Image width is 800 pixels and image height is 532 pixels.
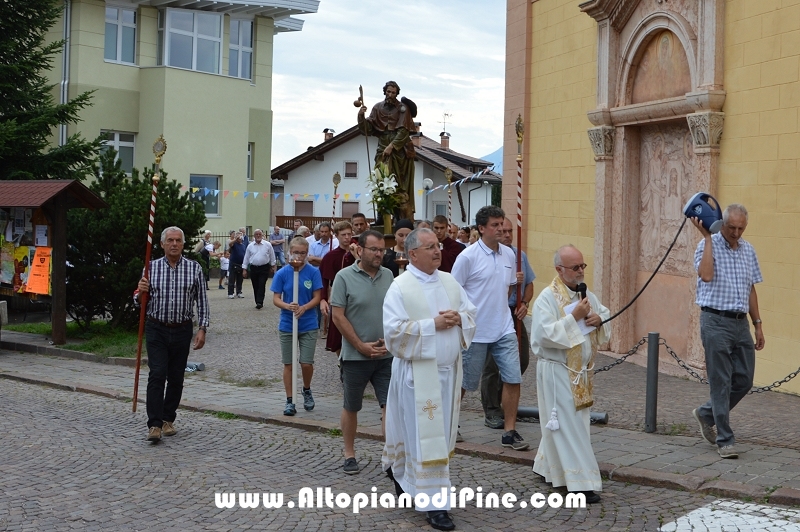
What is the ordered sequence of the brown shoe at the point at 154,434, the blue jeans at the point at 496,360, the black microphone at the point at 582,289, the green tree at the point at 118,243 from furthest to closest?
the green tree at the point at 118,243 < the brown shoe at the point at 154,434 < the blue jeans at the point at 496,360 < the black microphone at the point at 582,289

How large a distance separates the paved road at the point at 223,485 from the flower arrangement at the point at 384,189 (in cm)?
583

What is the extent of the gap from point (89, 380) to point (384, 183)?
16.7ft

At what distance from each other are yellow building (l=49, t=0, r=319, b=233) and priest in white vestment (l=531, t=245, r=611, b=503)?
2443 cm

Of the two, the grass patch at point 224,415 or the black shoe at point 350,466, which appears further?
the grass patch at point 224,415

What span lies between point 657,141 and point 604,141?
0.76 m

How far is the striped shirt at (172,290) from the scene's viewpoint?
8.84 meters

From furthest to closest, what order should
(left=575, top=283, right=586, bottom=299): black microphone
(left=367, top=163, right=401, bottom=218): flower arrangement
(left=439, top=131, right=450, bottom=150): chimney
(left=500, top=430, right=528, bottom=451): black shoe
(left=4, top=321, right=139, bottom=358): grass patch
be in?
(left=439, top=131, right=450, bottom=150): chimney, (left=367, top=163, right=401, bottom=218): flower arrangement, (left=4, top=321, right=139, bottom=358): grass patch, (left=500, top=430, right=528, bottom=451): black shoe, (left=575, top=283, right=586, bottom=299): black microphone

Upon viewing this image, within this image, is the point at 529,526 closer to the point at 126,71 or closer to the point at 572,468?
the point at 572,468

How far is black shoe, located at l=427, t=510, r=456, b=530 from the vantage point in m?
6.09

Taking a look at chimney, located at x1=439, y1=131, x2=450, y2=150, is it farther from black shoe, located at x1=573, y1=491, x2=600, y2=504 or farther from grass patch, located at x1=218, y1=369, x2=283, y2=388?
black shoe, located at x1=573, y1=491, x2=600, y2=504

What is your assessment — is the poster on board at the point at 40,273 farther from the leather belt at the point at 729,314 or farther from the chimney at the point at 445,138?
the chimney at the point at 445,138

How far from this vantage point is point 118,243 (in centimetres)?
1542

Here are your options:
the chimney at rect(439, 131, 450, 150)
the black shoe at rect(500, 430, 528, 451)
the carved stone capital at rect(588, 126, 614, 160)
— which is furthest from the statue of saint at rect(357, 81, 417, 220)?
the chimney at rect(439, 131, 450, 150)

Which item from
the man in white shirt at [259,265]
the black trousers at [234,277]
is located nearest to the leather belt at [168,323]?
the man in white shirt at [259,265]
